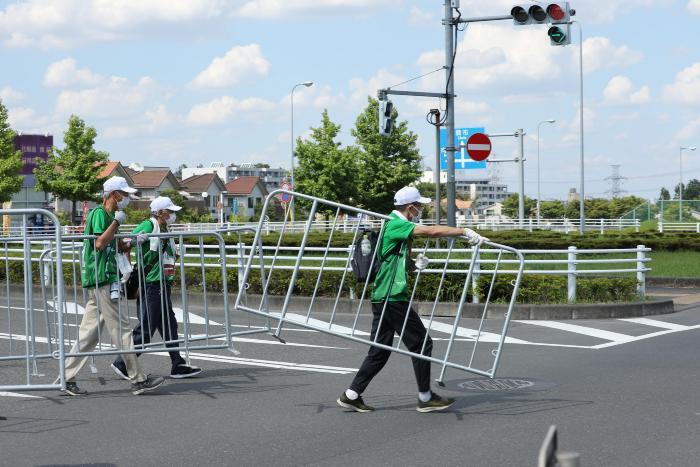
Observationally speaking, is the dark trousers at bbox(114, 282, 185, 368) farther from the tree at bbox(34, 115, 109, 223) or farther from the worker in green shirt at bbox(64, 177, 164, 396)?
the tree at bbox(34, 115, 109, 223)

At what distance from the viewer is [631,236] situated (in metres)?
42.3

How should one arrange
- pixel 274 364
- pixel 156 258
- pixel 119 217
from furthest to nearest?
pixel 274 364 < pixel 156 258 < pixel 119 217

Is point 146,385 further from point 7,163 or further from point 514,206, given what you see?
point 514,206

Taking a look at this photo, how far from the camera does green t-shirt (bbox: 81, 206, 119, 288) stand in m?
8.93

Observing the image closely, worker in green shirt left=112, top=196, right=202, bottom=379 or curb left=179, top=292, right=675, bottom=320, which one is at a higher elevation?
worker in green shirt left=112, top=196, right=202, bottom=379

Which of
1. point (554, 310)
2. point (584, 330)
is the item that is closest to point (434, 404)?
point (584, 330)

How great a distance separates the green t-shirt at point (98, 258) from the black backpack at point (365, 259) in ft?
7.69

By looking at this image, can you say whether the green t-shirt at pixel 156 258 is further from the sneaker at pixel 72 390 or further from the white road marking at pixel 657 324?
the white road marking at pixel 657 324

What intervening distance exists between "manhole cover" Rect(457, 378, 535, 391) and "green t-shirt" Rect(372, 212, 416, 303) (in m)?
1.67

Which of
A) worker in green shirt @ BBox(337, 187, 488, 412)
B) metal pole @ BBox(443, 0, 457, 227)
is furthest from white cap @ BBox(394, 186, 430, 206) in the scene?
metal pole @ BBox(443, 0, 457, 227)

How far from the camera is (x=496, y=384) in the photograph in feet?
30.7

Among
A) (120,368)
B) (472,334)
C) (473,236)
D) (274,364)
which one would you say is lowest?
(472,334)

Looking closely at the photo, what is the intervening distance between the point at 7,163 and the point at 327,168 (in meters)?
20.1

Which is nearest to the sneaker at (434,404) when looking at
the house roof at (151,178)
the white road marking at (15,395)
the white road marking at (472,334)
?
the white road marking at (15,395)
